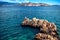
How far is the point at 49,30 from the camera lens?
1898cm

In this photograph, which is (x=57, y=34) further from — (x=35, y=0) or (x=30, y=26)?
(x=35, y=0)

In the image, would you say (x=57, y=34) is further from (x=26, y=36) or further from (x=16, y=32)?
(x=16, y=32)

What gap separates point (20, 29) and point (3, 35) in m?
3.28

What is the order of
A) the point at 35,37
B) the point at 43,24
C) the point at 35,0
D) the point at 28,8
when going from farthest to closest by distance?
the point at 28,8
the point at 35,0
the point at 43,24
the point at 35,37

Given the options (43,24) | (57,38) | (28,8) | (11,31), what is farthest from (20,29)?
(28,8)

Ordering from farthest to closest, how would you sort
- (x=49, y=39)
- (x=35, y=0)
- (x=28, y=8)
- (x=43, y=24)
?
(x=28, y=8) → (x=35, y=0) → (x=43, y=24) → (x=49, y=39)

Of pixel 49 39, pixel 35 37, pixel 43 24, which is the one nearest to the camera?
pixel 49 39

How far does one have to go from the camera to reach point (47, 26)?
1997 centimetres

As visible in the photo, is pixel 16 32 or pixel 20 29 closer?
pixel 16 32

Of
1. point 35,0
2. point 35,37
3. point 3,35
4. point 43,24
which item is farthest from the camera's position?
point 35,0

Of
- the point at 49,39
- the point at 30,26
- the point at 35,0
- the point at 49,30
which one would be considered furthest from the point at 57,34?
the point at 35,0

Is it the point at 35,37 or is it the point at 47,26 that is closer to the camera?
the point at 35,37

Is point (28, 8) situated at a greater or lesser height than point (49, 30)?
→ greater

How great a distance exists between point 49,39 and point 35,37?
1774 mm
